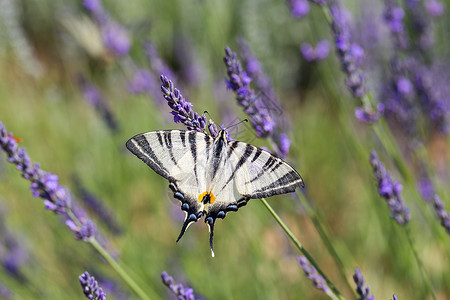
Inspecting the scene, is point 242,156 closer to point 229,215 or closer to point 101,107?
point 229,215

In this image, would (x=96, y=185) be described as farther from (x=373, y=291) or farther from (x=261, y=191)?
(x=261, y=191)

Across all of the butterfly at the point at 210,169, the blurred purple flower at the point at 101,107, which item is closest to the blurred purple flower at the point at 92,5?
the blurred purple flower at the point at 101,107

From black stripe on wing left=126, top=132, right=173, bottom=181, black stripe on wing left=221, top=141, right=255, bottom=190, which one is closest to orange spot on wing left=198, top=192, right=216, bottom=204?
black stripe on wing left=221, top=141, right=255, bottom=190

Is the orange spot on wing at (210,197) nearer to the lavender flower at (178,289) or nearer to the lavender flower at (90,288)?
the lavender flower at (178,289)

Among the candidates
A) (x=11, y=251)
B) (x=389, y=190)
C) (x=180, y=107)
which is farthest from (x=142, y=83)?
(x=389, y=190)

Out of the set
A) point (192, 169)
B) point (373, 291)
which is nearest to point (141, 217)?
point (373, 291)

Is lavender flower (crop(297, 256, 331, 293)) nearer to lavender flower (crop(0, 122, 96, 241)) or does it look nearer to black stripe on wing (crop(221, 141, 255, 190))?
black stripe on wing (crop(221, 141, 255, 190))

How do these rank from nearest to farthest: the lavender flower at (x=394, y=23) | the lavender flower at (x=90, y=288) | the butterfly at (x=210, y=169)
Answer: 1. the lavender flower at (x=90, y=288)
2. the butterfly at (x=210, y=169)
3. the lavender flower at (x=394, y=23)
